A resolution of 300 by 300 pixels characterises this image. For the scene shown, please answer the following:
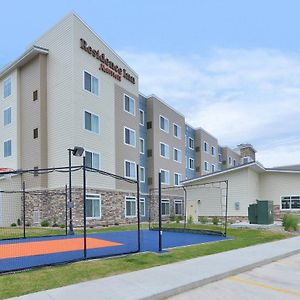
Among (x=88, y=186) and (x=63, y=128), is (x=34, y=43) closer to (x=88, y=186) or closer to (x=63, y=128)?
(x=63, y=128)

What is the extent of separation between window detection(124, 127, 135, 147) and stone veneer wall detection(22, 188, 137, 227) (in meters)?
4.90

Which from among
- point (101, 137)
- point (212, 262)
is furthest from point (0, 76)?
point (212, 262)

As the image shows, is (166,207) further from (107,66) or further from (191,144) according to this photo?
(107,66)

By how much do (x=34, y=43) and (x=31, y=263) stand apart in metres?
26.0

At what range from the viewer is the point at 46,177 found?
29359 millimetres

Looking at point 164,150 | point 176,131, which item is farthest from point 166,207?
point 176,131

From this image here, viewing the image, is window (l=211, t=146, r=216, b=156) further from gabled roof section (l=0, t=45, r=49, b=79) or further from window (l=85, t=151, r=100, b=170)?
gabled roof section (l=0, t=45, r=49, b=79)

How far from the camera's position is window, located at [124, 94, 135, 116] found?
1408 inches

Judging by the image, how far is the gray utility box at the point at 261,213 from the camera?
26.2m

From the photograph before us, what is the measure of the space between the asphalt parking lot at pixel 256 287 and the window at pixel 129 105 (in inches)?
1054

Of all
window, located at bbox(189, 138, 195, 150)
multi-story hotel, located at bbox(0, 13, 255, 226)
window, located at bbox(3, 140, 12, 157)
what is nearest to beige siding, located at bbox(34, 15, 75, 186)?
multi-story hotel, located at bbox(0, 13, 255, 226)

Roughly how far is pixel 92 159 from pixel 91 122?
2950 millimetres

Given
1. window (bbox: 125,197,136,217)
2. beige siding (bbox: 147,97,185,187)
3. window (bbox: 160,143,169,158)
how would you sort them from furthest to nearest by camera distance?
window (bbox: 160,143,169,158) → beige siding (bbox: 147,97,185,187) → window (bbox: 125,197,136,217)

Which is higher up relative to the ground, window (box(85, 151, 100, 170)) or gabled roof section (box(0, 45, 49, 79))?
gabled roof section (box(0, 45, 49, 79))
